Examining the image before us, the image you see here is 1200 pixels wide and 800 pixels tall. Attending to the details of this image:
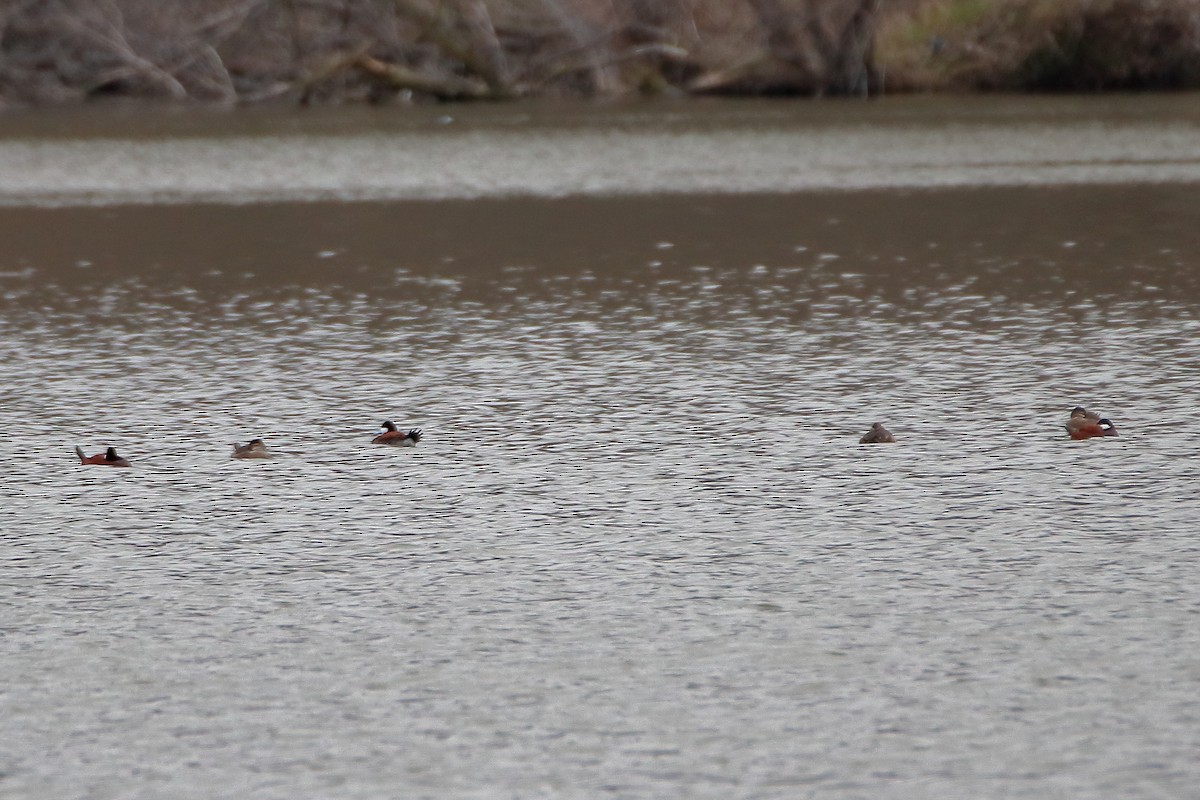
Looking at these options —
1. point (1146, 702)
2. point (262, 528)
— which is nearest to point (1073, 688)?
point (1146, 702)

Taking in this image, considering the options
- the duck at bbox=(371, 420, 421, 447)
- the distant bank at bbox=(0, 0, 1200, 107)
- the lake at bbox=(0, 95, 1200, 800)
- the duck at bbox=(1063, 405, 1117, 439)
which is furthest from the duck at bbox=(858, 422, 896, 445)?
the distant bank at bbox=(0, 0, 1200, 107)

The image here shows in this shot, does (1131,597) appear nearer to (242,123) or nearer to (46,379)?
(46,379)

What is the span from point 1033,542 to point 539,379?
4956mm

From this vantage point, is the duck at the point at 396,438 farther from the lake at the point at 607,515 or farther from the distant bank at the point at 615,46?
the distant bank at the point at 615,46

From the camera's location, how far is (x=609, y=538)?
9.14 meters

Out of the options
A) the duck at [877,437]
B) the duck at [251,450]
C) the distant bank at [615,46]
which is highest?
the duck at [251,450]

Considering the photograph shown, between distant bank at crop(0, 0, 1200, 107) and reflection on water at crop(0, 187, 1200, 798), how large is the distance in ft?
98.3

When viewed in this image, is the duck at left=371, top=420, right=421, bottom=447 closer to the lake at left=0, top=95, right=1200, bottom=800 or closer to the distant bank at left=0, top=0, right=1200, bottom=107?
the lake at left=0, top=95, right=1200, bottom=800

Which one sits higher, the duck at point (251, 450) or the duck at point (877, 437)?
the duck at point (251, 450)

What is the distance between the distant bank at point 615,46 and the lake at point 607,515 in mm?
25835

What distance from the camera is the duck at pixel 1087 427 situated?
10.8 m

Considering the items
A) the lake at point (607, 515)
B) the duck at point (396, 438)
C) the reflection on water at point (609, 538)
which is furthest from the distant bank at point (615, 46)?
the duck at point (396, 438)

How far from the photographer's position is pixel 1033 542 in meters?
8.87

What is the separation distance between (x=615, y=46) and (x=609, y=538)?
135 ft
